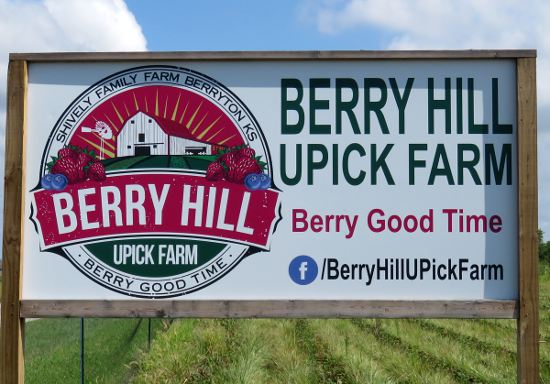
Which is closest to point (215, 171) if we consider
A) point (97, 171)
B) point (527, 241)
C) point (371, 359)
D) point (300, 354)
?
point (97, 171)

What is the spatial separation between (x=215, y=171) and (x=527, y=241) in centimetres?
229

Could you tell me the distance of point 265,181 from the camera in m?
5.62

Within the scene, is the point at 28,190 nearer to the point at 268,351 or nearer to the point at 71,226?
the point at 71,226

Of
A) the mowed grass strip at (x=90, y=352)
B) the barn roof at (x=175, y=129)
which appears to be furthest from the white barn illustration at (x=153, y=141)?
the mowed grass strip at (x=90, y=352)

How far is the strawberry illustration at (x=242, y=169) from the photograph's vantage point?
5.62 meters

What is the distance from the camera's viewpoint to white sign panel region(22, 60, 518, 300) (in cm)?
559

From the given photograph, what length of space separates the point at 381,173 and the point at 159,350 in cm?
509

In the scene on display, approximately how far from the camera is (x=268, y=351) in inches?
410

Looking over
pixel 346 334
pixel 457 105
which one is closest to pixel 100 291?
pixel 457 105

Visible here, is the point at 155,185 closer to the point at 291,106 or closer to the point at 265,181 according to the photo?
the point at 265,181

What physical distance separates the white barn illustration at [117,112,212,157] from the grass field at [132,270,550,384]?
287 centimetres

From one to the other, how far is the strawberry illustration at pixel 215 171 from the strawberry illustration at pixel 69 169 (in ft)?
3.08

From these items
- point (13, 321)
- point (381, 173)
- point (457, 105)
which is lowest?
point (13, 321)

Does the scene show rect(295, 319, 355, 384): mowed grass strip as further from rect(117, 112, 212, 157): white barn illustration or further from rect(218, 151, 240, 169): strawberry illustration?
rect(117, 112, 212, 157): white barn illustration
